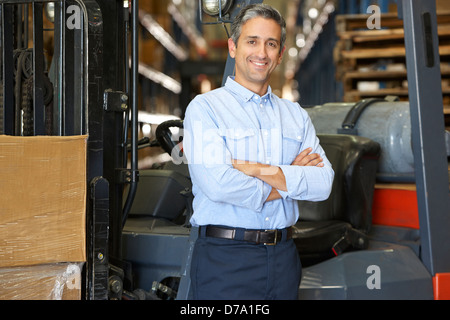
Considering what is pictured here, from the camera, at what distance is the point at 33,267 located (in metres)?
2.01

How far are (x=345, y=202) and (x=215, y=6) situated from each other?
1.29 m

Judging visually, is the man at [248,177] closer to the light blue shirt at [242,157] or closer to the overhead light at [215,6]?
the light blue shirt at [242,157]

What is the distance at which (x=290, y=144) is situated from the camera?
209cm

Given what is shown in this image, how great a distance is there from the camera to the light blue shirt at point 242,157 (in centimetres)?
187

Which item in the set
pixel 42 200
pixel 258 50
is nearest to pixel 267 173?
pixel 258 50

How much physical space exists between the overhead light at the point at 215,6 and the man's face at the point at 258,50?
16.5 inches

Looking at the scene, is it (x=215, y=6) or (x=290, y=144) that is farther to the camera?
(x=215, y=6)

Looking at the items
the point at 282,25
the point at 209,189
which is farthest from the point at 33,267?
the point at 282,25

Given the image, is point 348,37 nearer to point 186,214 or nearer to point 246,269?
point 186,214

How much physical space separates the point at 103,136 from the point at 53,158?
30 cm
